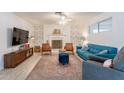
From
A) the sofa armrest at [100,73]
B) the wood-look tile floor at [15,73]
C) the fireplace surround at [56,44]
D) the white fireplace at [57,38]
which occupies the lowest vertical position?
the wood-look tile floor at [15,73]

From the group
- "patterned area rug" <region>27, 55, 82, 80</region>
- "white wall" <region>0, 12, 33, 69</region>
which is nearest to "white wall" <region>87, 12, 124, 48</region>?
"patterned area rug" <region>27, 55, 82, 80</region>

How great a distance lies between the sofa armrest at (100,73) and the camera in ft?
7.78

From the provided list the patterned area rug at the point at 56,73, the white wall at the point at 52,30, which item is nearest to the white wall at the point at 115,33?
the patterned area rug at the point at 56,73

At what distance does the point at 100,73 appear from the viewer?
278 centimetres

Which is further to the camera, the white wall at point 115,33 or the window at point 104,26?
the window at point 104,26

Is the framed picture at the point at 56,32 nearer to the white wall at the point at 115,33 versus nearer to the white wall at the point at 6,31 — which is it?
the white wall at the point at 115,33

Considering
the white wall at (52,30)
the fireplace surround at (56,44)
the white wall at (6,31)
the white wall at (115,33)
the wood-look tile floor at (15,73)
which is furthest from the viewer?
the fireplace surround at (56,44)

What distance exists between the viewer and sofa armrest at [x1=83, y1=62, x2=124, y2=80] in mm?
2372

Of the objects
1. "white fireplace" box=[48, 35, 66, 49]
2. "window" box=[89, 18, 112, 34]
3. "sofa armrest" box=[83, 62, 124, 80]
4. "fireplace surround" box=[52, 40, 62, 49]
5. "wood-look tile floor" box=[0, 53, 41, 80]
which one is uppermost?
"window" box=[89, 18, 112, 34]

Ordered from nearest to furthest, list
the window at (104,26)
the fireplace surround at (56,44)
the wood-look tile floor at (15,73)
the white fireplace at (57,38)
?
the wood-look tile floor at (15,73) < the window at (104,26) < the white fireplace at (57,38) < the fireplace surround at (56,44)

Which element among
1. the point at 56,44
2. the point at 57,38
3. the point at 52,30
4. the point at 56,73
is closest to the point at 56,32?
the point at 52,30

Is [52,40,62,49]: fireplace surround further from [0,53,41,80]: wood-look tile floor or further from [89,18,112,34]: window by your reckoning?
[0,53,41,80]: wood-look tile floor
